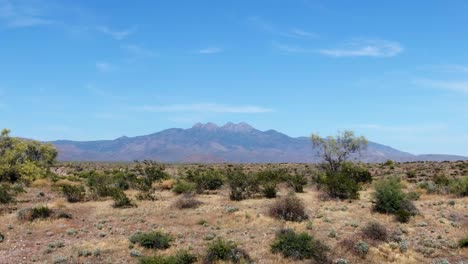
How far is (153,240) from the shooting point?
20266 mm

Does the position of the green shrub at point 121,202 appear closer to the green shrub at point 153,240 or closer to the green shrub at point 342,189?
the green shrub at point 153,240

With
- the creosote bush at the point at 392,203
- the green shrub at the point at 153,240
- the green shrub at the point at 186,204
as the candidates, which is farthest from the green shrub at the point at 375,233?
the green shrub at the point at 186,204

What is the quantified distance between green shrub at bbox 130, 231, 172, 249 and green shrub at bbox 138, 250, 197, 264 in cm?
163

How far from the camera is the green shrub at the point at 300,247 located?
18.8m

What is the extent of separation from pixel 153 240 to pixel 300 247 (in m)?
6.49

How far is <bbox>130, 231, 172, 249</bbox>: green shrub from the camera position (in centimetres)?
2017

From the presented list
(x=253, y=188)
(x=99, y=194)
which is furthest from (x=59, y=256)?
(x=253, y=188)

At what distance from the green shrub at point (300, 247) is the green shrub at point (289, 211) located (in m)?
4.74

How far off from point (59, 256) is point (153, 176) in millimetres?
27195

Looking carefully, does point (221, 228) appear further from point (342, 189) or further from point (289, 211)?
point (342, 189)

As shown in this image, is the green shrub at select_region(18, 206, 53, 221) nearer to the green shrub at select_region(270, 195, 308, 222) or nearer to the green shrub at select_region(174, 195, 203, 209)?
the green shrub at select_region(174, 195, 203, 209)

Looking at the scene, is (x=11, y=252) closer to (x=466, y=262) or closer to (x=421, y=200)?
(x=466, y=262)

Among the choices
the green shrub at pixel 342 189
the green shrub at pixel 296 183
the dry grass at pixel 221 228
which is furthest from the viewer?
the green shrub at pixel 296 183

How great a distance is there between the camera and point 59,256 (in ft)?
62.1
